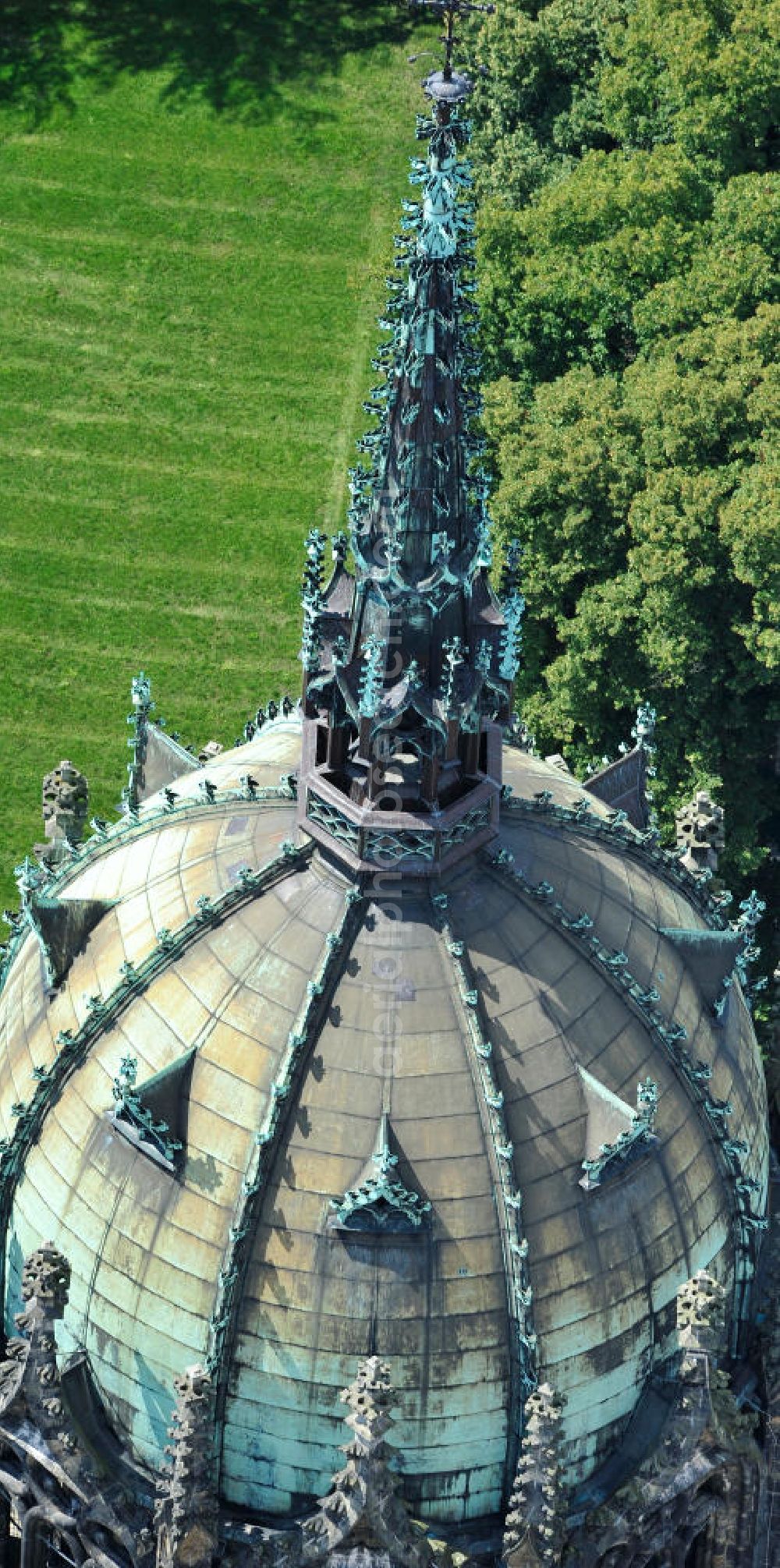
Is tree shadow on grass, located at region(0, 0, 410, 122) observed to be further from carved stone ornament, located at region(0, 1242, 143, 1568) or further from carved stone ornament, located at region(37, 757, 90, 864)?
carved stone ornament, located at region(0, 1242, 143, 1568)

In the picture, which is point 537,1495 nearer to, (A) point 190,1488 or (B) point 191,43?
(A) point 190,1488

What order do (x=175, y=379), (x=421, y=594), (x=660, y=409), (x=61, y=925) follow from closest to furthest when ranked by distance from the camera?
(x=421, y=594), (x=61, y=925), (x=660, y=409), (x=175, y=379)

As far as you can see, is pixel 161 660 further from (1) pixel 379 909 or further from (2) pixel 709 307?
(1) pixel 379 909

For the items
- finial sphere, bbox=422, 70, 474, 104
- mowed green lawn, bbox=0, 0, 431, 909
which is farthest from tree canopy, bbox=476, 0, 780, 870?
finial sphere, bbox=422, 70, 474, 104

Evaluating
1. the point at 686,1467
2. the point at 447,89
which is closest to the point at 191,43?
the point at 447,89

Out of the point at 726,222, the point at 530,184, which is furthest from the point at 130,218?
the point at 726,222
